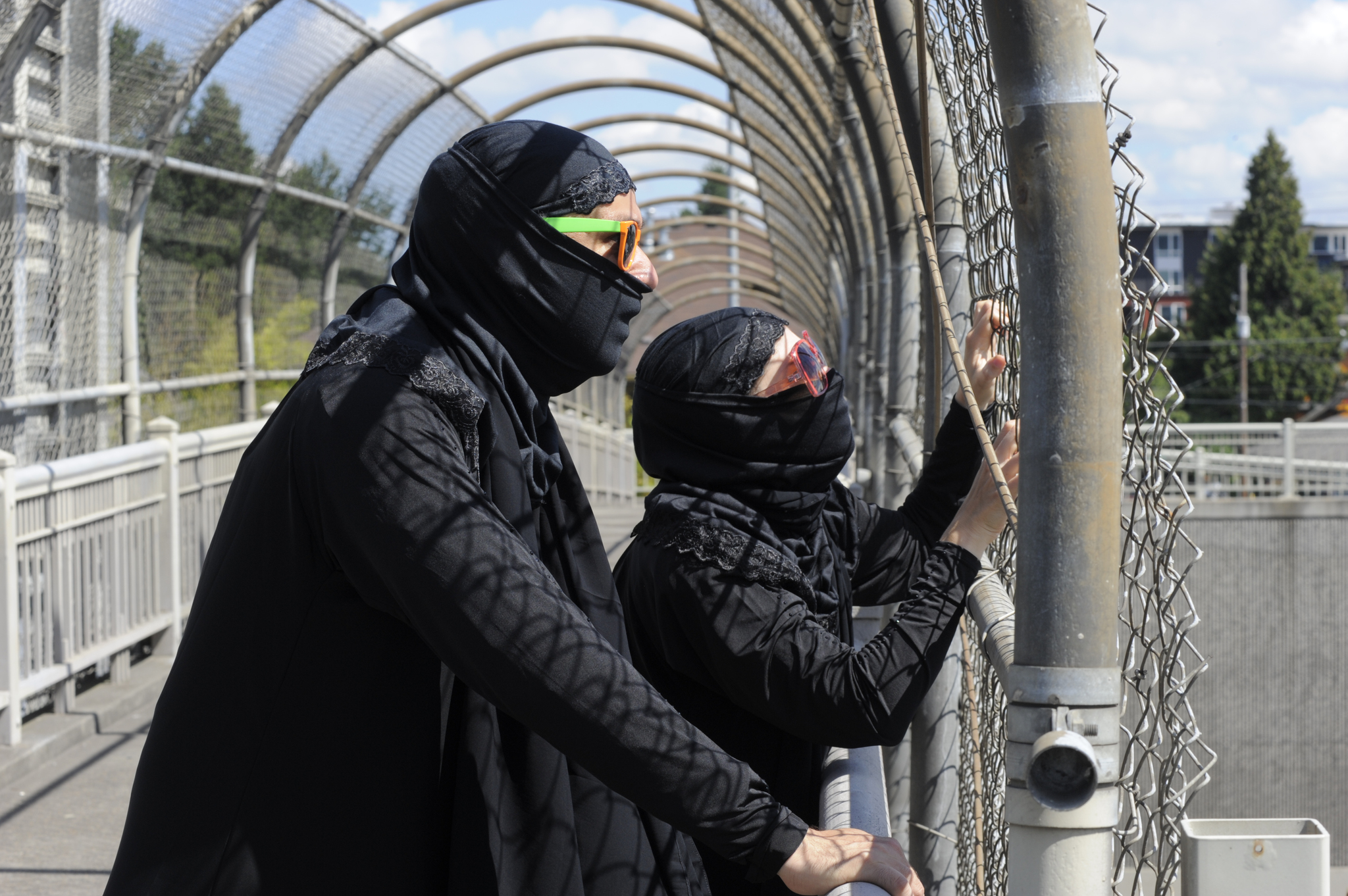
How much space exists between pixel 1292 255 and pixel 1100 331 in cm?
6266

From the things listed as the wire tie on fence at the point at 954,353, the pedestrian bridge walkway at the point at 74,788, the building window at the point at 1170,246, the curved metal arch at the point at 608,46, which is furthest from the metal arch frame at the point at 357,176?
the building window at the point at 1170,246

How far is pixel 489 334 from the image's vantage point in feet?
5.11

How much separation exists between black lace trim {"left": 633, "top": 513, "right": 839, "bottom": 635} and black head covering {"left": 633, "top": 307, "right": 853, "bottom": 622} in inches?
1.5

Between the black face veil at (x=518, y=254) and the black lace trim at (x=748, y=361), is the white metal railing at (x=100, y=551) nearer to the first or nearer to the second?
the black lace trim at (x=748, y=361)

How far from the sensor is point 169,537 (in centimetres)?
644

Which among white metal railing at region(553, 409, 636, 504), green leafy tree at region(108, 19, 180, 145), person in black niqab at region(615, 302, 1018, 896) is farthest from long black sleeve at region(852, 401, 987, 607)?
white metal railing at region(553, 409, 636, 504)

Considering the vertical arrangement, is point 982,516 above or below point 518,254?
below

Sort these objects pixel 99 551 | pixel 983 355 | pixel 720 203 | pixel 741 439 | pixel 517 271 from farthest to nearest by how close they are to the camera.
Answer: pixel 720 203 < pixel 99 551 < pixel 983 355 < pixel 741 439 < pixel 517 271

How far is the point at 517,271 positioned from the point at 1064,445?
27.1 inches

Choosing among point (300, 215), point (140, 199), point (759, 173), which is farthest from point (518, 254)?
point (759, 173)

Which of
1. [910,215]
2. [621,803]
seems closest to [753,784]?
[621,803]

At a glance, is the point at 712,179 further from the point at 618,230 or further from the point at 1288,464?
the point at 618,230

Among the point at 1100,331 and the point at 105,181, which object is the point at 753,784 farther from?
the point at 105,181

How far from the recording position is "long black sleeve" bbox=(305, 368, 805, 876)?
1.34 meters
